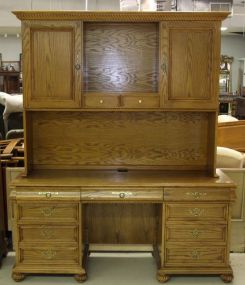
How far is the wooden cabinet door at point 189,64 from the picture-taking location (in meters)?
2.89

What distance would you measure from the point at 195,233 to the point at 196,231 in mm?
16

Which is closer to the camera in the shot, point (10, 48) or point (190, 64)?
point (190, 64)

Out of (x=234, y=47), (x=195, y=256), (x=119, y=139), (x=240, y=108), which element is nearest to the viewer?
(x=195, y=256)

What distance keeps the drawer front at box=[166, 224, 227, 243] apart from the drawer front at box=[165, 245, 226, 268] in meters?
0.07

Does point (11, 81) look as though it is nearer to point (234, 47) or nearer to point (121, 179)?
point (234, 47)

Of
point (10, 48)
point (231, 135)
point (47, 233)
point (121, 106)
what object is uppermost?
point (10, 48)

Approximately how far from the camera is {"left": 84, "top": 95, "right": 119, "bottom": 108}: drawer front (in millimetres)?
2953

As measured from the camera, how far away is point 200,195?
9.35 ft

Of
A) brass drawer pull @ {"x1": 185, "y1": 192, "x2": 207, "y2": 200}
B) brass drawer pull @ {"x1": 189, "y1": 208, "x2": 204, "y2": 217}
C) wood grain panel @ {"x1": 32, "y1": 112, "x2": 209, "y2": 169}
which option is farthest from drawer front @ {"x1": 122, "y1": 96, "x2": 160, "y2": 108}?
brass drawer pull @ {"x1": 189, "y1": 208, "x2": 204, "y2": 217}

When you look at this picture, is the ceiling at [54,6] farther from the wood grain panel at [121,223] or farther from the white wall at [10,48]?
the wood grain panel at [121,223]

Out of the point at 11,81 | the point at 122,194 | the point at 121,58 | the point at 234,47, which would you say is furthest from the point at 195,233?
the point at 234,47

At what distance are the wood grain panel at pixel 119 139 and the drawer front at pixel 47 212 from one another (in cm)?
53

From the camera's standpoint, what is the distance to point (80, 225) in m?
2.88

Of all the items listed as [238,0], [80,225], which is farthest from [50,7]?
[80,225]
